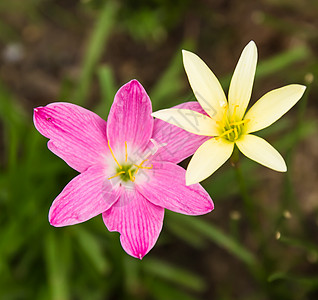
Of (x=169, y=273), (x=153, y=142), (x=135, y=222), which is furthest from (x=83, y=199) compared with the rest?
(x=169, y=273)

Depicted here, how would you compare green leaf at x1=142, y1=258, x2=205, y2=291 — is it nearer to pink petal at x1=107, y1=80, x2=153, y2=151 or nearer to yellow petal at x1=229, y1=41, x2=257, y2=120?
pink petal at x1=107, y1=80, x2=153, y2=151

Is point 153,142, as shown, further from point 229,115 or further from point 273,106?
point 273,106

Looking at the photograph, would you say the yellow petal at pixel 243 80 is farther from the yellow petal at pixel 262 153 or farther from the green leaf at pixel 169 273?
the green leaf at pixel 169 273

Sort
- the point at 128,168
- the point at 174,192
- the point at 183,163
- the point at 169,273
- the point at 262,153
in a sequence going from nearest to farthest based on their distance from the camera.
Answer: the point at 262,153
the point at 174,192
the point at 128,168
the point at 169,273
the point at 183,163

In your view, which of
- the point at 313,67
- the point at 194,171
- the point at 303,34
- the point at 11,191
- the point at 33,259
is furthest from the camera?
the point at 303,34

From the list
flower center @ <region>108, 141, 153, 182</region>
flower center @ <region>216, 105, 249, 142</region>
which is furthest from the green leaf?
flower center @ <region>216, 105, 249, 142</region>

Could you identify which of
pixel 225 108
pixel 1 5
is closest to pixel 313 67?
pixel 225 108

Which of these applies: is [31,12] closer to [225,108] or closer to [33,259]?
[33,259]
